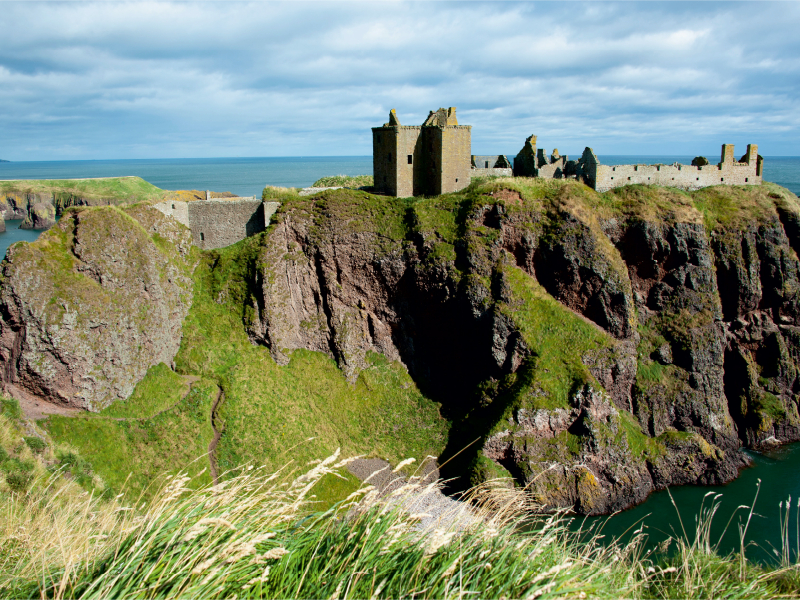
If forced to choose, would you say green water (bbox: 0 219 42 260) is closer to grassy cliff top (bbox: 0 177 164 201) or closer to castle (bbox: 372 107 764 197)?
grassy cliff top (bbox: 0 177 164 201)

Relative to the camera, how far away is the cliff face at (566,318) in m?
39.0

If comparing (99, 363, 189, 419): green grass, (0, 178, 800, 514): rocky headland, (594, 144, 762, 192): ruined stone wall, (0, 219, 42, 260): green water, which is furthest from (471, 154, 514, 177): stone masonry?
(0, 219, 42, 260): green water

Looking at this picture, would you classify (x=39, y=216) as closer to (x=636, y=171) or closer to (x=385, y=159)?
(x=385, y=159)

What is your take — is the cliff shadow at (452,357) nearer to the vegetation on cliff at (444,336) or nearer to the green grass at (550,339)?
the vegetation on cliff at (444,336)

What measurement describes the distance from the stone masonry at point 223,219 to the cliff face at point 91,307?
11.5ft

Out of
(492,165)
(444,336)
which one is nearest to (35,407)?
(444,336)

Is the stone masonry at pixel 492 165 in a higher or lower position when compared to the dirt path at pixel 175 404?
higher

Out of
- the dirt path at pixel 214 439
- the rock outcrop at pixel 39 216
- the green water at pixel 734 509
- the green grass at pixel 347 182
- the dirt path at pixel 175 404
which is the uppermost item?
the green grass at pixel 347 182

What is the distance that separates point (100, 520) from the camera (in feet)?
33.7

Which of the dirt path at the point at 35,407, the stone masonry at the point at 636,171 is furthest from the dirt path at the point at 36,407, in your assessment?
the stone masonry at the point at 636,171

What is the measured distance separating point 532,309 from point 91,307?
30.3 meters

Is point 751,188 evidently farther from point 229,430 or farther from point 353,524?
point 353,524

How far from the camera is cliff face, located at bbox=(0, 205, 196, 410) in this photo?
3148 cm

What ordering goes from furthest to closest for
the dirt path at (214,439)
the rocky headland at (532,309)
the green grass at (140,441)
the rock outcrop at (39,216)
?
the rock outcrop at (39,216), the rocky headland at (532,309), the dirt path at (214,439), the green grass at (140,441)
